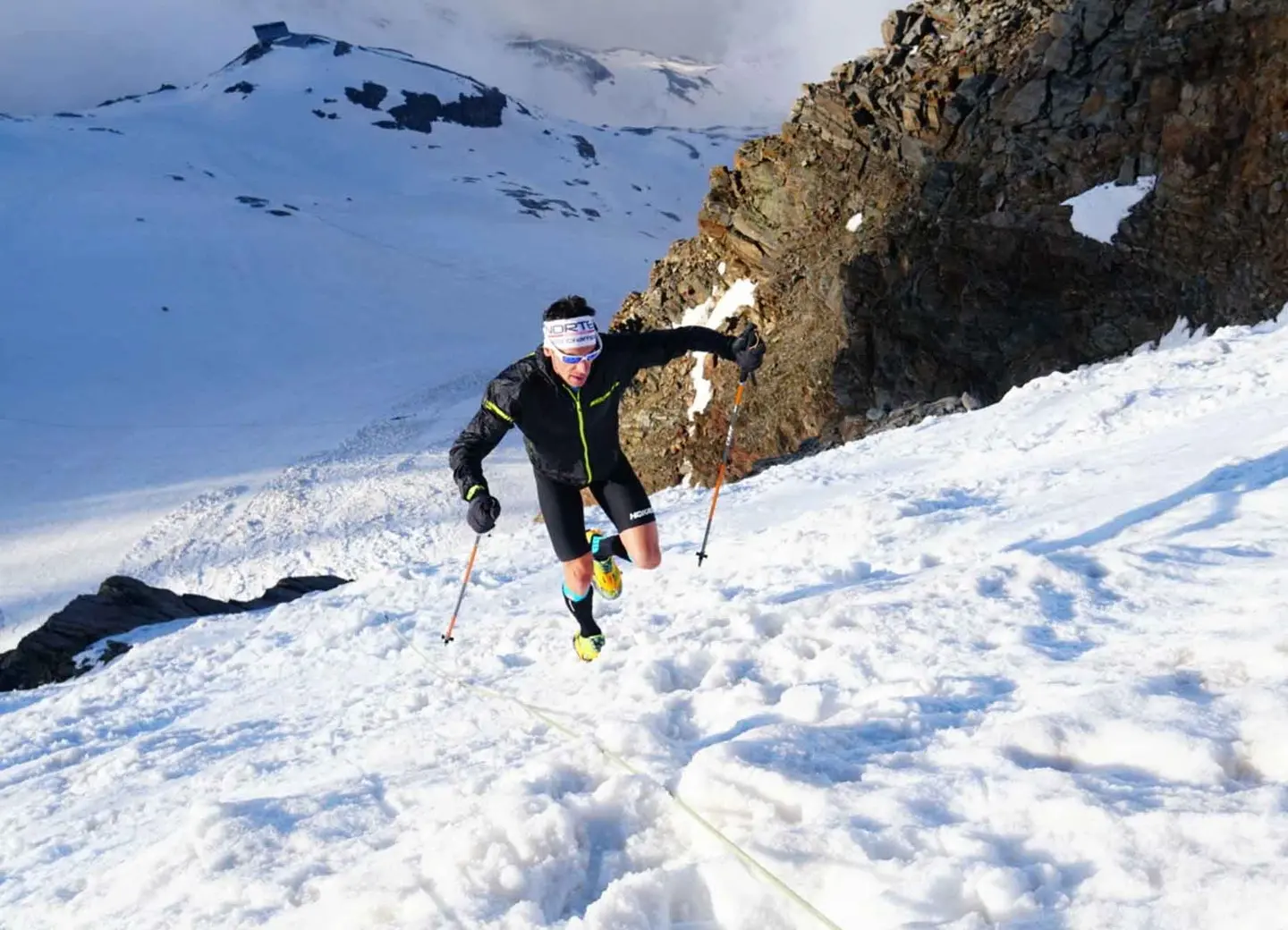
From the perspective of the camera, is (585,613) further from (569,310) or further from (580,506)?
(569,310)

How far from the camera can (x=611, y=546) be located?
727cm

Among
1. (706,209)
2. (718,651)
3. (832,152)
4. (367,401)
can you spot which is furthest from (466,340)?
(718,651)

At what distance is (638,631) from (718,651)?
1.48 m

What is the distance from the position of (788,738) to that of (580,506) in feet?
11.6

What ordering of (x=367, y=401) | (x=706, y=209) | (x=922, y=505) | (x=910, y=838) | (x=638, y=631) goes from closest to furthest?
1. (x=910, y=838)
2. (x=638, y=631)
3. (x=922, y=505)
4. (x=706, y=209)
5. (x=367, y=401)

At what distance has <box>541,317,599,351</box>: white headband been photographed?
621 cm

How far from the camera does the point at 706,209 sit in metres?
27.1

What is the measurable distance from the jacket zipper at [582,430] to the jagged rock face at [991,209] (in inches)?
540

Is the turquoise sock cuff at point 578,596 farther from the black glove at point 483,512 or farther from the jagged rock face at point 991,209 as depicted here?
the jagged rock face at point 991,209

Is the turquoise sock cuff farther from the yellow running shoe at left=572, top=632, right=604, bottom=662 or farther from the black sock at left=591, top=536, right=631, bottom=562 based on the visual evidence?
the black sock at left=591, top=536, right=631, bottom=562

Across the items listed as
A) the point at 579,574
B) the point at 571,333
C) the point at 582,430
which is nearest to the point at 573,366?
the point at 571,333

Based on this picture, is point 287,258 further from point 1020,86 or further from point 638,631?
point 638,631

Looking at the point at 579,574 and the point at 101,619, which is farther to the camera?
the point at 101,619

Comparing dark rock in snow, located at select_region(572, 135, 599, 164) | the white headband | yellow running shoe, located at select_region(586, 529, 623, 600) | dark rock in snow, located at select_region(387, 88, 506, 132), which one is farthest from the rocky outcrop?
dark rock in snow, located at select_region(572, 135, 599, 164)
